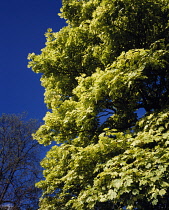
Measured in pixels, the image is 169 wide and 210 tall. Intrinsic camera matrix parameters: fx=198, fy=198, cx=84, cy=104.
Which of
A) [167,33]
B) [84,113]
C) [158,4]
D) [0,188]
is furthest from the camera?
[0,188]

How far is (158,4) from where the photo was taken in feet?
22.6

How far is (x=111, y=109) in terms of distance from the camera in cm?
788

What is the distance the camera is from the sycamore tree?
4.98 meters

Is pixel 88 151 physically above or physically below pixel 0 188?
below

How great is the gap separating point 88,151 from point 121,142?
100 cm

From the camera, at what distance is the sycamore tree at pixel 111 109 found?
4.98 meters

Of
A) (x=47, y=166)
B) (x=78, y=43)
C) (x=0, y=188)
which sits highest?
(x=78, y=43)

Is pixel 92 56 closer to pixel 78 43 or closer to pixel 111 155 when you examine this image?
pixel 78 43

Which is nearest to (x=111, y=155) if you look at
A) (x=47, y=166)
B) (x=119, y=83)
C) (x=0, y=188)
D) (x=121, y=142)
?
(x=121, y=142)

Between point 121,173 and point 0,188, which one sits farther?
point 0,188

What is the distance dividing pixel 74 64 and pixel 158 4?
3.99 meters

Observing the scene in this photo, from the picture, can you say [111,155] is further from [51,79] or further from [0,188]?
[0,188]

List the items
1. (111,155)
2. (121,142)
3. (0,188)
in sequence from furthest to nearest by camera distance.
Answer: (0,188)
(111,155)
(121,142)

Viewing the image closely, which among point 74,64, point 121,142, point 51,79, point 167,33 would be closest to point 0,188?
point 51,79
